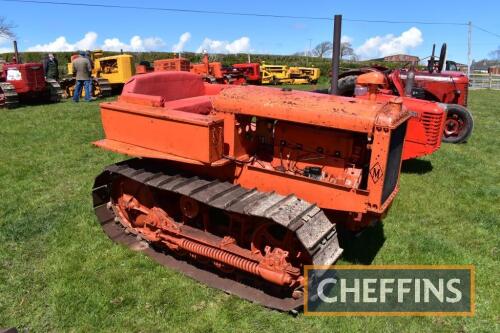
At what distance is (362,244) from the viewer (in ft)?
17.0

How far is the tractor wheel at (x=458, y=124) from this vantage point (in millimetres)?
10513

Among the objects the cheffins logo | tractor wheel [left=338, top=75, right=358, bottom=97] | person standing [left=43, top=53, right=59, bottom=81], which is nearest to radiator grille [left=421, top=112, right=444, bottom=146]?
tractor wheel [left=338, top=75, right=358, bottom=97]

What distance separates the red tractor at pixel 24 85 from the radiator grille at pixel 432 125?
12.4 m

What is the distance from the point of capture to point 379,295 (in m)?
4.29

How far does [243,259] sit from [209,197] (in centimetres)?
71

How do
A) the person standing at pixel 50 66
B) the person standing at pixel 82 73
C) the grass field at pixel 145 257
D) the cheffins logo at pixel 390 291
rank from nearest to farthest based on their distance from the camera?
the grass field at pixel 145 257, the cheffins logo at pixel 390 291, the person standing at pixel 82 73, the person standing at pixel 50 66

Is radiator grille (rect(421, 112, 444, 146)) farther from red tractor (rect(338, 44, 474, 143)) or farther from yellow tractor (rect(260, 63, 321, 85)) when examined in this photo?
yellow tractor (rect(260, 63, 321, 85))

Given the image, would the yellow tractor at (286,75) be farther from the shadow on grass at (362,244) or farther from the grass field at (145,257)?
the shadow on grass at (362,244)

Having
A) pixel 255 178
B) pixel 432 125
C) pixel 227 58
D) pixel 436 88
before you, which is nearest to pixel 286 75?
pixel 227 58

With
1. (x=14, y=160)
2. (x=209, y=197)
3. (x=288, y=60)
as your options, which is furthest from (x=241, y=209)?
(x=288, y=60)

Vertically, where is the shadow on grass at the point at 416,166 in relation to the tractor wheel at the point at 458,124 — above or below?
below

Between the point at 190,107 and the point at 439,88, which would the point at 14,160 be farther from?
the point at 439,88

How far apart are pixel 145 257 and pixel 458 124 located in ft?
29.6

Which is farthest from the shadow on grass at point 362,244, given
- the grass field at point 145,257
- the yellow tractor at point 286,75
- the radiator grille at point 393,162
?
the yellow tractor at point 286,75
